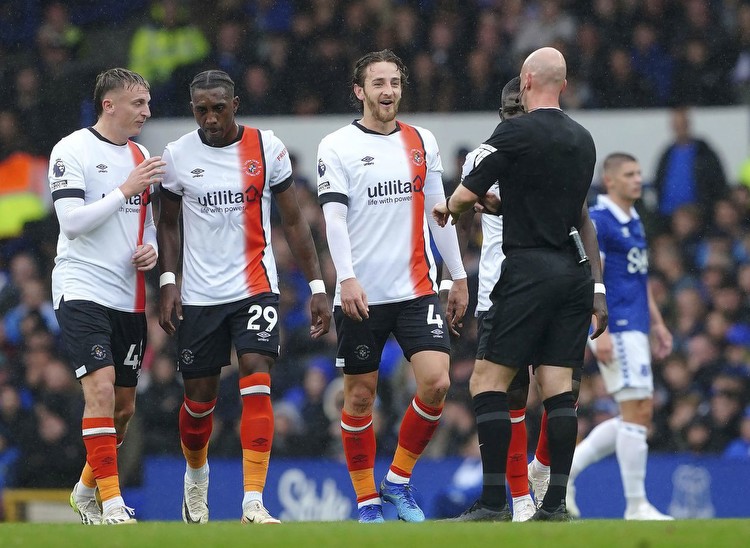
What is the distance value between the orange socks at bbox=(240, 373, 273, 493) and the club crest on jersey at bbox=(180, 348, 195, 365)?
42cm

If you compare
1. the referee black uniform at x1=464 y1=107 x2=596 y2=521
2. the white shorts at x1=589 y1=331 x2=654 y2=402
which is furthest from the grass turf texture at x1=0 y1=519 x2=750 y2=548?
the white shorts at x1=589 y1=331 x2=654 y2=402

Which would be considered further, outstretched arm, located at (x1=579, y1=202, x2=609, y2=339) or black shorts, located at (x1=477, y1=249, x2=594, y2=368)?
outstretched arm, located at (x1=579, y1=202, x2=609, y2=339)

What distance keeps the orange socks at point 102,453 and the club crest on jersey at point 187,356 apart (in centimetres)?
61

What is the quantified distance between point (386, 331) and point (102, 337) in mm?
1672

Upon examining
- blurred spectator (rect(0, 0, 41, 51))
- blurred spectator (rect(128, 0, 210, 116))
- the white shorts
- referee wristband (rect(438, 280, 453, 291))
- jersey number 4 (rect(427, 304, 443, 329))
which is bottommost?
the white shorts

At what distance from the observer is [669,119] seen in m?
14.1

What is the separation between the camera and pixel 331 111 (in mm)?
15227

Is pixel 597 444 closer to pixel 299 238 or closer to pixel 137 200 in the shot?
pixel 299 238

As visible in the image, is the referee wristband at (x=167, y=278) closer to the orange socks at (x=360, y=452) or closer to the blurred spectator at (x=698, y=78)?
the orange socks at (x=360, y=452)

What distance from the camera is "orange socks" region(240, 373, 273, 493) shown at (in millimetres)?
7598

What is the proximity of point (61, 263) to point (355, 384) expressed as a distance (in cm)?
187

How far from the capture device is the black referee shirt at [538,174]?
22.1ft

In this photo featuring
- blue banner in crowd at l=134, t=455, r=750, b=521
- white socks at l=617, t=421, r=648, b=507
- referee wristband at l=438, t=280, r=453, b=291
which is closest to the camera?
referee wristband at l=438, t=280, r=453, b=291

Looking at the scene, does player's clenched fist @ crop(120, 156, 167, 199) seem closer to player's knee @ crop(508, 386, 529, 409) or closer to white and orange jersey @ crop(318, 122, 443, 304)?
white and orange jersey @ crop(318, 122, 443, 304)
